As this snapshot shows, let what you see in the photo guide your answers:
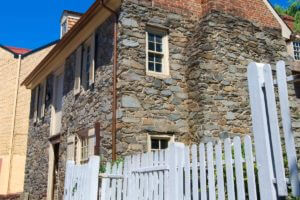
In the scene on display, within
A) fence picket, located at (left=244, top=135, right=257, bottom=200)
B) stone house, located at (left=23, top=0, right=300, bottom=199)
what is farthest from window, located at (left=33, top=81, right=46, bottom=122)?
fence picket, located at (left=244, top=135, right=257, bottom=200)

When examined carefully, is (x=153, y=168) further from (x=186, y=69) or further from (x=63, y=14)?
(x=63, y=14)

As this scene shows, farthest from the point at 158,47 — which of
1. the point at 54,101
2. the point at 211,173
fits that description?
the point at 54,101

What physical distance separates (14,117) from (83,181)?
15.7m

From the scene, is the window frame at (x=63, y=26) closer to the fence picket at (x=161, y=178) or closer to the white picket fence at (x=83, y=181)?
the white picket fence at (x=83, y=181)

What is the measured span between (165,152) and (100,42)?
6041mm

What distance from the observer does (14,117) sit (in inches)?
798

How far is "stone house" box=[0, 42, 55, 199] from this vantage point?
19.8m

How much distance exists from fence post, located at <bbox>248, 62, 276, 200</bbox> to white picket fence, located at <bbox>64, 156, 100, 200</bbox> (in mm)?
3367

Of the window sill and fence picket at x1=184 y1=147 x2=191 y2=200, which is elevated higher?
the window sill

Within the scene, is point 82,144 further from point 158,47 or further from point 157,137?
point 158,47

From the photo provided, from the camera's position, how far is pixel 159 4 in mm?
9594

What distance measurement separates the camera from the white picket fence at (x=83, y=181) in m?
5.79

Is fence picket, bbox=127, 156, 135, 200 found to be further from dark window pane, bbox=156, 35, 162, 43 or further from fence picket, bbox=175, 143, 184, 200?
dark window pane, bbox=156, 35, 162, 43

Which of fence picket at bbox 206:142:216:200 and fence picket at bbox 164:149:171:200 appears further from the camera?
fence picket at bbox 164:149:171:200
